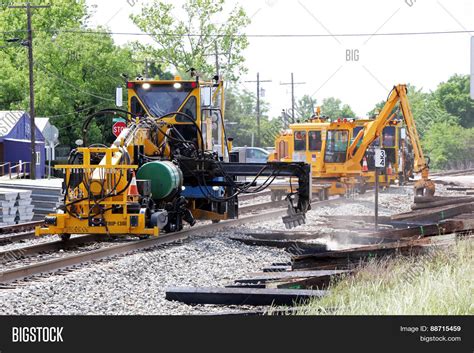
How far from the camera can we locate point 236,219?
69.2 feet

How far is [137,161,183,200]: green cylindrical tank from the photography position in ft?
56.9

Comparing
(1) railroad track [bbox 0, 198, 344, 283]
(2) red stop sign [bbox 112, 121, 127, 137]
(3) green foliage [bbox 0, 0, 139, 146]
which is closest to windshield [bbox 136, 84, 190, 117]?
(2) red stop sign [bbox 112, 121, 127, 137]

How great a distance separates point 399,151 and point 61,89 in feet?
91.8

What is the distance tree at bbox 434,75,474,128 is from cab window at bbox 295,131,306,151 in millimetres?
43789

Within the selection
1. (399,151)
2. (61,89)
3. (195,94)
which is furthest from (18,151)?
(195,94)

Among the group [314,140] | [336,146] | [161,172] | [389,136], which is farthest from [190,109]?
[389,136]

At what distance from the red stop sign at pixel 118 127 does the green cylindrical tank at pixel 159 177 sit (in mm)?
1909

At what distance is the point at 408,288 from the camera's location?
9.59m

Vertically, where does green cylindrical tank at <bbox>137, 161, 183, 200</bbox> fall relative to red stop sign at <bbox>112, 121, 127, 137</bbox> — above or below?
below

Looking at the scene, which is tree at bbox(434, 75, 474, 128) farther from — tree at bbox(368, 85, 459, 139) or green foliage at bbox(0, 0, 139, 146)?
→ green foliage at bbox(0, 0, 139, 146)

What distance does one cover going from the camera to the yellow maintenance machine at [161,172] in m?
15.9

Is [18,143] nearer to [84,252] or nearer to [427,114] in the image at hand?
[427,114]

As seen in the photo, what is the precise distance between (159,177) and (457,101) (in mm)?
60174
